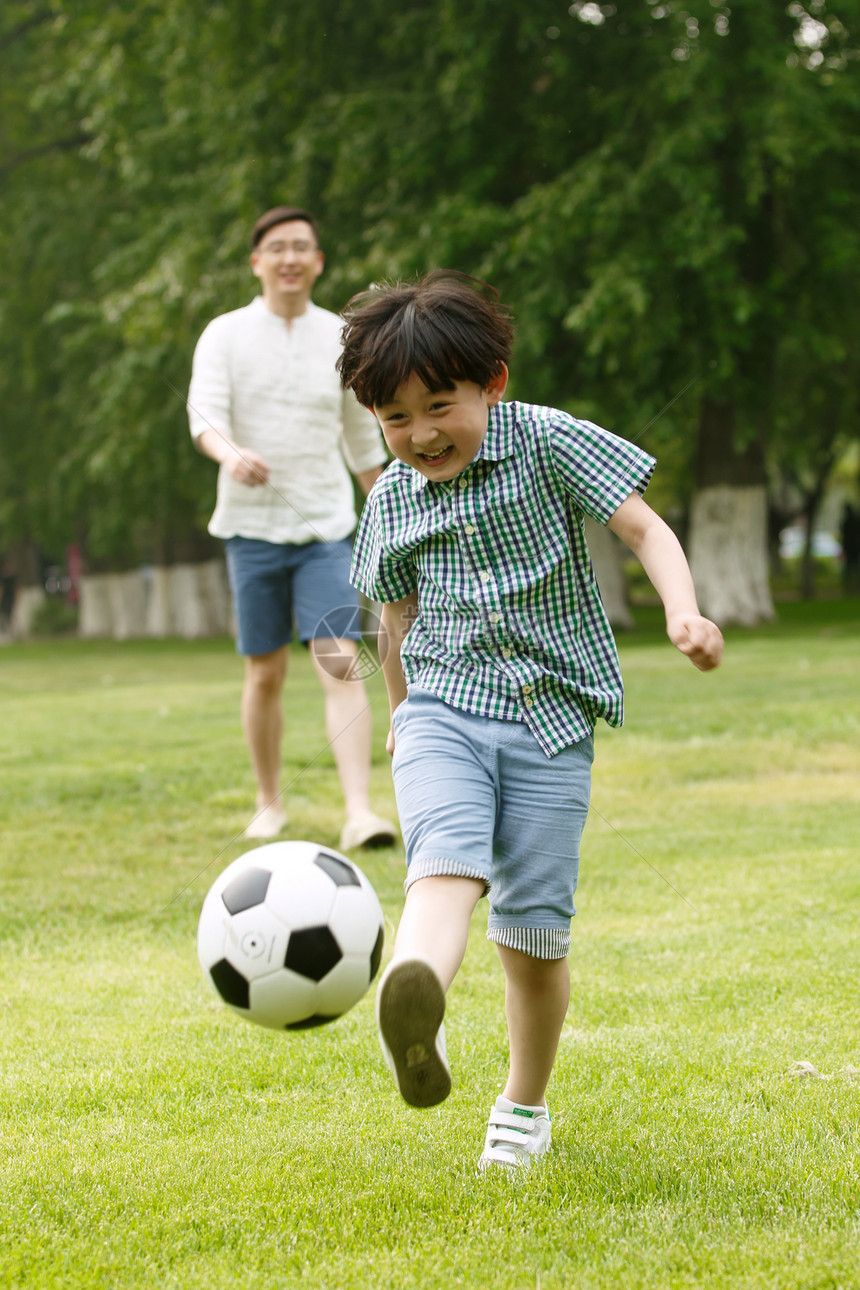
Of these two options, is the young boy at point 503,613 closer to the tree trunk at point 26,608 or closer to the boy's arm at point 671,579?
the boy's arm at point 671,579

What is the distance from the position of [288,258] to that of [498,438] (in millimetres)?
3075

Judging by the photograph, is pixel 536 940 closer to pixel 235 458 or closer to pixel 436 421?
pixel 436 421

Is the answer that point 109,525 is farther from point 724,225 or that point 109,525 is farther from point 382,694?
point 382,694

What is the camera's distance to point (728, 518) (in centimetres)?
1884

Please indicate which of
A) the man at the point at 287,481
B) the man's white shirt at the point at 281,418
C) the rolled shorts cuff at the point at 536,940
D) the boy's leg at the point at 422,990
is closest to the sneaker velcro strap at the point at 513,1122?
the rolled shorts cuff at the point at 536,940

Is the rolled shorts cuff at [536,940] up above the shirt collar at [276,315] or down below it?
below

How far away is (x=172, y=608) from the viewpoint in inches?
1151

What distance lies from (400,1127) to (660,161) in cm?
1401

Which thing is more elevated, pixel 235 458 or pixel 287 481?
pixel 235 458

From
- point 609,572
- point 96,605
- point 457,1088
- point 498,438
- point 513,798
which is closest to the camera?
point 513,798

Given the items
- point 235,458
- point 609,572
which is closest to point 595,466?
point 235,458

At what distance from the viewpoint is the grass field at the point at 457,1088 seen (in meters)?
2.21

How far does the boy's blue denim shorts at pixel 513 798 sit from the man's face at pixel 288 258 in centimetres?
329

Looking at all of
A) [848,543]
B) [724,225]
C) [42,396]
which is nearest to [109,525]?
[42,396]
